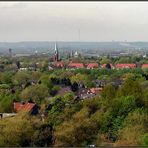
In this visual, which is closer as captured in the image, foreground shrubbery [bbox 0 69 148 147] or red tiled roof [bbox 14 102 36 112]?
foreground shrubbery [bbox 0 69 148 147]

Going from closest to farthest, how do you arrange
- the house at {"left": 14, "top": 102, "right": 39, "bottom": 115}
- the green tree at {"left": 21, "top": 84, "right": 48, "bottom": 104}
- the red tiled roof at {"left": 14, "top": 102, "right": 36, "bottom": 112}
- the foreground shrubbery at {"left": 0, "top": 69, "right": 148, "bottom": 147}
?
1. the foreground shrubbery at {"left": 0, "top": 69, "right": 148, "bottom": 147}
2. the house at {"left": 14, "top": 102, "right": 39, "bottom": 115}
3. the red tiled roof at {"left": 14, "top": 102, "right": 36, "bottom": 112}
4. the green tree at {"left": 21, "top": 84, "right": 48, "bottom": 104}

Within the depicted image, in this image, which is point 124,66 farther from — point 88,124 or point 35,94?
point 88,124

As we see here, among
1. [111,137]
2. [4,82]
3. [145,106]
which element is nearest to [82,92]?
[4,82]

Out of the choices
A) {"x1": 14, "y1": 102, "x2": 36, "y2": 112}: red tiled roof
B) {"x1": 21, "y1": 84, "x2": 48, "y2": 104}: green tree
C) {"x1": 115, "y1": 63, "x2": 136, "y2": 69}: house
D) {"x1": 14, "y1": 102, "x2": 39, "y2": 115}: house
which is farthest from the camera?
{"x1": 115, "y1": 63, "x2": 136, "y2": 69}: house

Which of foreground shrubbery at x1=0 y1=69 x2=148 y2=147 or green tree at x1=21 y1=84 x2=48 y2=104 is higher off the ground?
foreground shrubbery at x1=0 y1=69 x2=148 y2=147

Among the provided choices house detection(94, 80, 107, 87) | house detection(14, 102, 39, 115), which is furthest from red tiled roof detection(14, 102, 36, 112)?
house detection(94, 80, 107, 87)

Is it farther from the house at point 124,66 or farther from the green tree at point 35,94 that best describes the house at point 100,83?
the house at point 124,66

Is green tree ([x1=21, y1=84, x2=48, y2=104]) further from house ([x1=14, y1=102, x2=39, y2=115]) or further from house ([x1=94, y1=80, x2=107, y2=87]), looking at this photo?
house ([x1=94, y1=80, x2=107, y2=87])

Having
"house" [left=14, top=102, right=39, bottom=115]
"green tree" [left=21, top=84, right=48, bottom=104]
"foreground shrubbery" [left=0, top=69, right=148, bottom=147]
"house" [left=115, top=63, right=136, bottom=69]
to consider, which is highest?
"foreground shrubbery" [left=0, top=69, right=148, bottom=147]

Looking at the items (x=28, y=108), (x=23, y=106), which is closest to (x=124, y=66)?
(x=23, y=106)

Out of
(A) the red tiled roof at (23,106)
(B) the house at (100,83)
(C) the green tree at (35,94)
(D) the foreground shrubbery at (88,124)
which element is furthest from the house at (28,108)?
(B) the house at (100,83)

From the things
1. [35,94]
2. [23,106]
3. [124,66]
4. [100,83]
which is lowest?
[124,66]
